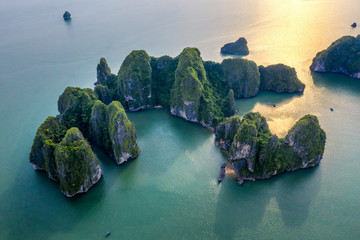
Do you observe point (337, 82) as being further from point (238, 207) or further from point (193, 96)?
point (238, 207)

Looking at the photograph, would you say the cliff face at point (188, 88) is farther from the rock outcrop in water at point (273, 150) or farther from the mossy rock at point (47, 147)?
the mossy rock at point (47, 147)

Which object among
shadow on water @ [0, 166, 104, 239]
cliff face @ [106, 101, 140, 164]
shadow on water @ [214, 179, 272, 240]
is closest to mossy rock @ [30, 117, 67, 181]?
shadow on water @ [0, 166, 104, 239]

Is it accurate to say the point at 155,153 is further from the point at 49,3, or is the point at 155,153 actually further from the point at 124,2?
the point at 49,3

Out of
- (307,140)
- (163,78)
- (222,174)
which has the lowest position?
(222,174)

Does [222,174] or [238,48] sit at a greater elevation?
[238,48]

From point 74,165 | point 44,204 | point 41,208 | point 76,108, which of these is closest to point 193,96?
point 76,108
